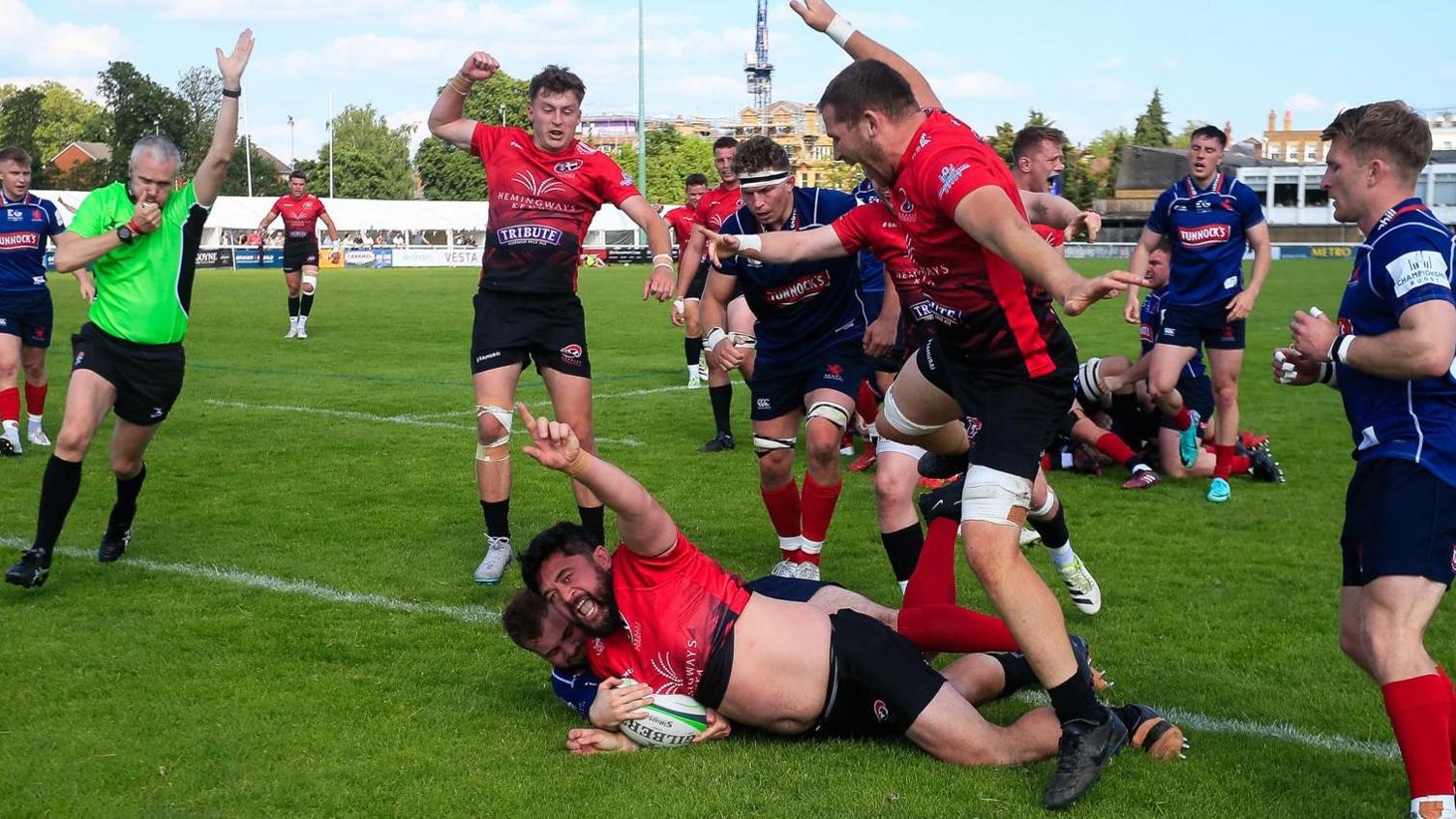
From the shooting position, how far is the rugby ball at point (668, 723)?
4.79m

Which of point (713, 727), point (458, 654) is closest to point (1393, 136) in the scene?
point (713, 727)

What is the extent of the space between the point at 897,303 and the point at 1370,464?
3014 millimetres

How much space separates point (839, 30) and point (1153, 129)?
109 meters

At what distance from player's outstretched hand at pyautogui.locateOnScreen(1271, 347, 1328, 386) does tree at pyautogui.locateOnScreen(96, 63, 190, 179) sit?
10522cm

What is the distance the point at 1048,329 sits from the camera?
196 inches

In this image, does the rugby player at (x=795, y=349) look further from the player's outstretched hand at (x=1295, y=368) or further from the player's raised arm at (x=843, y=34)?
the player's outstretched hand at (x=1295, y=368)

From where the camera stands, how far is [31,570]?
6.80 metres

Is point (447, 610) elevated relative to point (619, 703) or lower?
lower

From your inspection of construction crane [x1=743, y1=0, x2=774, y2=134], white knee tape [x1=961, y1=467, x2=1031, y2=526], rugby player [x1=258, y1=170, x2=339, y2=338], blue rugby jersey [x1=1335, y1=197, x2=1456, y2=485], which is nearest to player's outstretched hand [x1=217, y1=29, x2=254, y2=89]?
white knee tape [x1=961, y1=467, x2=1031, y2=526]

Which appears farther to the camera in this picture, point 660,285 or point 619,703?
point 660,285

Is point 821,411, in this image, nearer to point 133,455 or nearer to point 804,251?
point 804,251

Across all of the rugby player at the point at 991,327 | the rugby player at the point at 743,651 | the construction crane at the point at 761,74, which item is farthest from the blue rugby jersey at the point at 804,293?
the construction crane at the point at 761,74

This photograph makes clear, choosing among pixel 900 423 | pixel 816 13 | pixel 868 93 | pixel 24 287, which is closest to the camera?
pixel 868 93

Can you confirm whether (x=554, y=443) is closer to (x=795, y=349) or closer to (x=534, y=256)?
(x=795, y=349)
